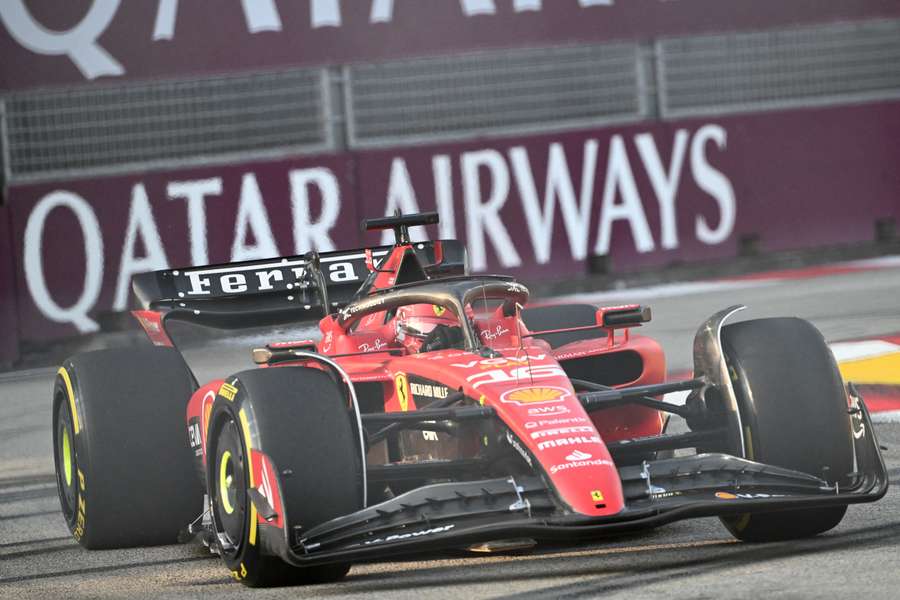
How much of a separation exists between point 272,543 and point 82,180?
8.39m

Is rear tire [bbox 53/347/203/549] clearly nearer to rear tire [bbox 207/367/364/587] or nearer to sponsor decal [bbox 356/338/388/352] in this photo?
sponsor decal [bbox 356/338/388/352]

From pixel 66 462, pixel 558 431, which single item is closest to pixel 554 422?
pixel 558 431

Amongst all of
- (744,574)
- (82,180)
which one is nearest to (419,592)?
(744,574)

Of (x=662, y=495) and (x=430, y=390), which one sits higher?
(x=430, y=390)

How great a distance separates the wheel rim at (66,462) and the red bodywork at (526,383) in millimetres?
593

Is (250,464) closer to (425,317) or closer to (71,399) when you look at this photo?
(425,317)

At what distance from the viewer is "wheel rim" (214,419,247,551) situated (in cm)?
585

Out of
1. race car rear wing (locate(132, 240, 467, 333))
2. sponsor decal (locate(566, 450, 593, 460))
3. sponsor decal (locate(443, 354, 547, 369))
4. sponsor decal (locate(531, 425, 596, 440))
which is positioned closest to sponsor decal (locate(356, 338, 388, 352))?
race car rear wing (locate(132, 240, 467, 333))

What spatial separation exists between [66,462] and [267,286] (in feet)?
4.29

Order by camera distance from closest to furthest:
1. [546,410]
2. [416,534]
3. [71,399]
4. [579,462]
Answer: [416,534], [579,462], [546,410], [71,399]

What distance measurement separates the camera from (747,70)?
1619 cm

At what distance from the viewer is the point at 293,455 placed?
5.64 metres

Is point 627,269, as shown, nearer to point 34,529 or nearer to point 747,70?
point 747,70

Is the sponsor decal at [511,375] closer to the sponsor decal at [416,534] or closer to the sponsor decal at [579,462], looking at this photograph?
the sponsor decal at [579,462]
